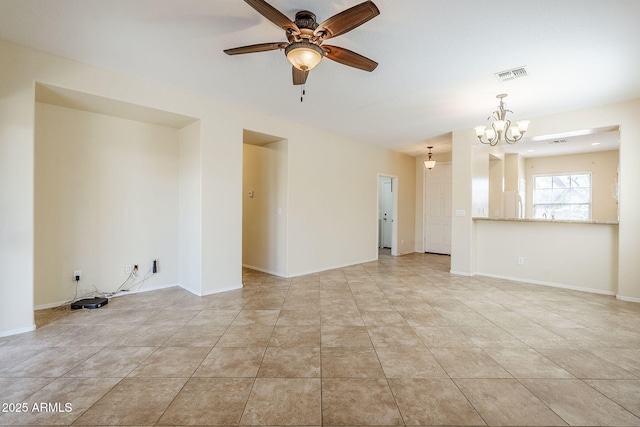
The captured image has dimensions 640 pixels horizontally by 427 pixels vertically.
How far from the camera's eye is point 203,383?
1.93 m

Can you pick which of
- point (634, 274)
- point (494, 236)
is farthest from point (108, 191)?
point (634, 274)

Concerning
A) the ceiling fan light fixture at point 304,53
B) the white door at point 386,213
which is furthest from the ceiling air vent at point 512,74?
the white door at point 386,213

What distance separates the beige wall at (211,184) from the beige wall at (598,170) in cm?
422

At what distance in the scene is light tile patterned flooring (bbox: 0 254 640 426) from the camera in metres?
1.66

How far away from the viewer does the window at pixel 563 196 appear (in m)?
7.35

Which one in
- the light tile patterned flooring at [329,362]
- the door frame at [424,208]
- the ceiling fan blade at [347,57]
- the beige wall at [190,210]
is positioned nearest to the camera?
the light tile patterned flooring at [329,362]

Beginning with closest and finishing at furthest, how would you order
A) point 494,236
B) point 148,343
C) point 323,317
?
point 148,343 → point 323,317 → point 494,236

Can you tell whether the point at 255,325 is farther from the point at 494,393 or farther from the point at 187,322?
the point at 494,393

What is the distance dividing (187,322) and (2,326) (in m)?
1.59

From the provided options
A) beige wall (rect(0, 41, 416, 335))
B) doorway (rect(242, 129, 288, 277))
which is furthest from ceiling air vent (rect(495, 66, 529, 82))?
doorway (rect(242, 129, 288, 277))

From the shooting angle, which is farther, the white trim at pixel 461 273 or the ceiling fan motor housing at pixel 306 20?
the white trim at pixel 461 273

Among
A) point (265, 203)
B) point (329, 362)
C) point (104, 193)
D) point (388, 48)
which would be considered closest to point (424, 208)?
point (265, 203)

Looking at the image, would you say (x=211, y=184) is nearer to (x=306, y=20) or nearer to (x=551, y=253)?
(x=306, y=20)

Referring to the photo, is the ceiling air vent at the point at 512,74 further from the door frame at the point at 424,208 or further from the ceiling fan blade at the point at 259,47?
the door frame at the point at 424,208
